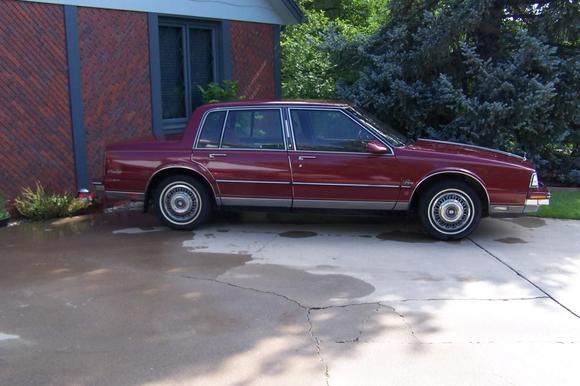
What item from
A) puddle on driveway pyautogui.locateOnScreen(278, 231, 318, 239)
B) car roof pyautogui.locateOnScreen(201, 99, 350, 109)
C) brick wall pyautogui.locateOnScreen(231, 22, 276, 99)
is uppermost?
brick wall pyautogui.locateOnScreen(231, 22, 276, 99)

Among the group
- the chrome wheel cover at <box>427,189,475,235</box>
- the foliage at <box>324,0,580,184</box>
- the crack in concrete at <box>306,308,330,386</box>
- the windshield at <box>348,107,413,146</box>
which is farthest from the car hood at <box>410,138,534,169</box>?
the crack in concrete at <box>306,308,330,386</box>

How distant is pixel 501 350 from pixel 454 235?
3.07 metres

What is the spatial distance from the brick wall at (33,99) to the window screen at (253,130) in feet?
9.56

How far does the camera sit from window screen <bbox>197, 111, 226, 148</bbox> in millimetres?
7602

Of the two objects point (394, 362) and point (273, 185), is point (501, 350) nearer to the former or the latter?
point (394, 362)

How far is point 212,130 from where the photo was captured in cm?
764

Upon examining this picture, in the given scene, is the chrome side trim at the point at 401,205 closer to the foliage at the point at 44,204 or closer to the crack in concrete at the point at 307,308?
the crack in concrete at the point at 307,308

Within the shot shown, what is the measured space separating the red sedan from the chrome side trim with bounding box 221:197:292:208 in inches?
0.5

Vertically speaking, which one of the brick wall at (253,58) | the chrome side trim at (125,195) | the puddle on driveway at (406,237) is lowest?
the puddle on driveway at (406,237)

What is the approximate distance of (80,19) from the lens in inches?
359

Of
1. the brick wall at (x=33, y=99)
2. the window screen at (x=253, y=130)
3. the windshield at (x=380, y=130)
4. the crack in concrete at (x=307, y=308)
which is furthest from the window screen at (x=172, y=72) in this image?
the crack in concrete at (x=307, y=308)

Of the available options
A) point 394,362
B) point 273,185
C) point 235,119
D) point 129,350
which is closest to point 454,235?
point 273,185

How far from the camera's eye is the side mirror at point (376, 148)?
713cm

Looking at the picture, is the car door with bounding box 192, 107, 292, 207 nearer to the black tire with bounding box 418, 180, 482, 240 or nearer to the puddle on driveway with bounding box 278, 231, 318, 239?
the puddle on driveway with bounding box 278, 231, 318, 239
